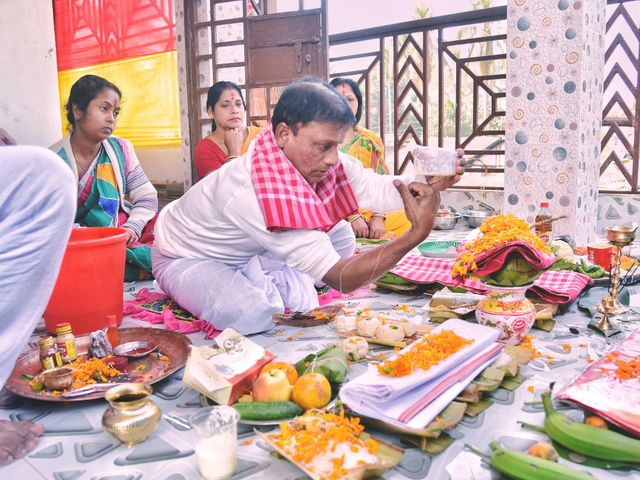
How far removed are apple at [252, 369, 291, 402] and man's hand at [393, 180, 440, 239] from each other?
786 millimetres

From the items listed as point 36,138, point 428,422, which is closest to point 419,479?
point 428,422

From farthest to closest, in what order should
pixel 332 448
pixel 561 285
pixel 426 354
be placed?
pixel 561 285 < pixel 426 354 < pixel 332 448

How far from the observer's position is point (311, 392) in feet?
5.30

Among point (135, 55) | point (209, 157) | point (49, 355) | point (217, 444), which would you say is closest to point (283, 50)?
point (209, 157)

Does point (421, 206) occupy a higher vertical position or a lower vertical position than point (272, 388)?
higher

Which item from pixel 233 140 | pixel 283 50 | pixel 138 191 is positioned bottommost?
pixel 138 191

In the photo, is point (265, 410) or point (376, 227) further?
point (376, 227)

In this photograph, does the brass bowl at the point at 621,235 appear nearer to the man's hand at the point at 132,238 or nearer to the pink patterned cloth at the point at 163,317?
the pink patterned cloth at the point at 163,317

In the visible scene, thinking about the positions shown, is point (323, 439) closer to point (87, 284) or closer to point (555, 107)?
point (87, 284)

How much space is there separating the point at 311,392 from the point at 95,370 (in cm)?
79

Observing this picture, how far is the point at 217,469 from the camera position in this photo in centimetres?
135

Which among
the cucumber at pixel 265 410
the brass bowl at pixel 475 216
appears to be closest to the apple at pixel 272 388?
the cucumber at pixel 265 410

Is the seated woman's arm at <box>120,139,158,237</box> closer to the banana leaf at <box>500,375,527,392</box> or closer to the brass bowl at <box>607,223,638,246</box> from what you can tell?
the banana leaf at <box>500,375,527,392</box>

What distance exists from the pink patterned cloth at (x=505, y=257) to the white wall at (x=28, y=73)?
4320 mm
